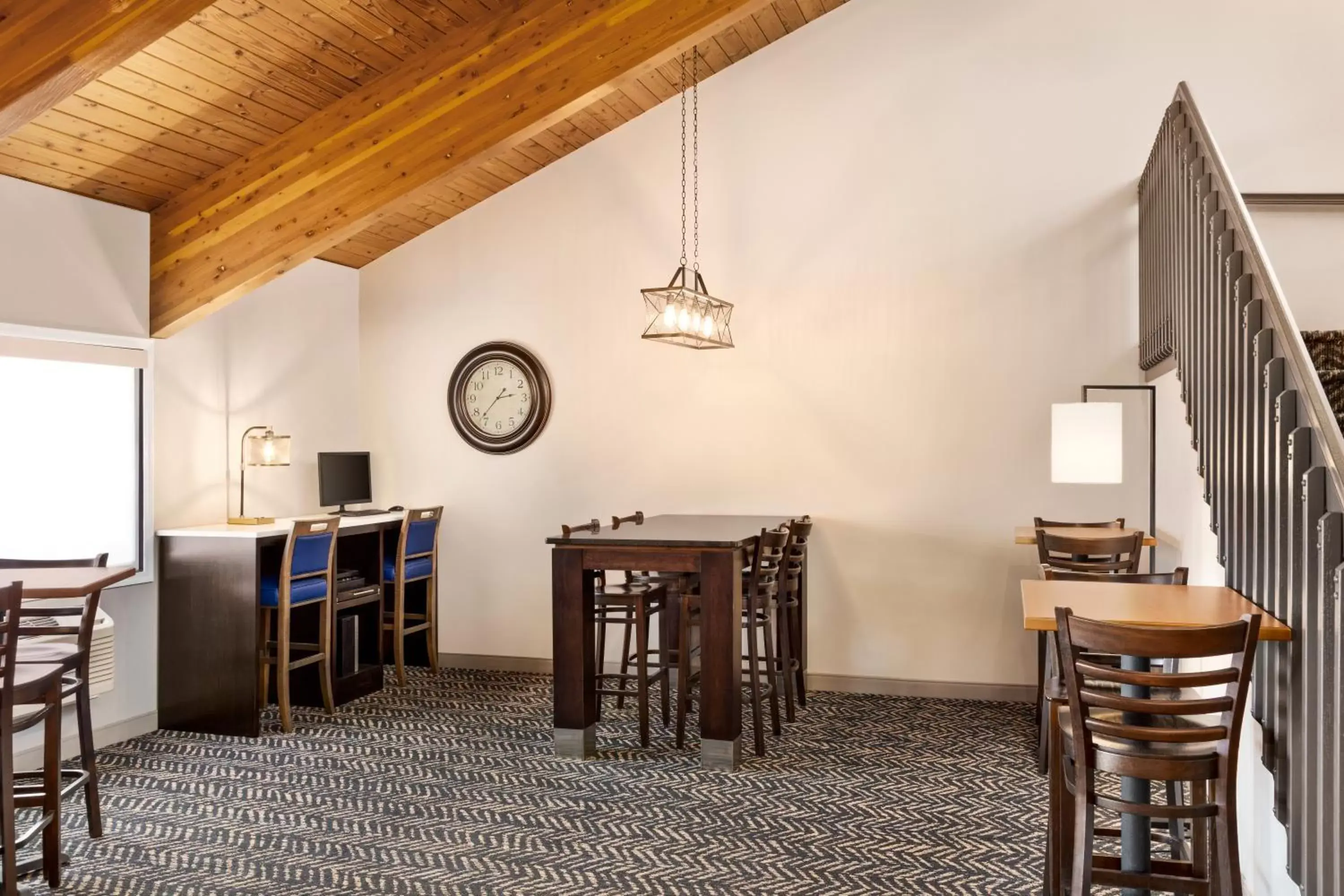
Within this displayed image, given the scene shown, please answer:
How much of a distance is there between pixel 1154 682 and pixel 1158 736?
14 cm

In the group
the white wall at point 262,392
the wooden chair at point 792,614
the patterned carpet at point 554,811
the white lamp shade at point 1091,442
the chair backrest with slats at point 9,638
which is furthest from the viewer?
the white wall at point 262,392

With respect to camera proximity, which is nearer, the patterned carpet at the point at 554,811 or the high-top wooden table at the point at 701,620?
the patterned carpet at the point at 554,811

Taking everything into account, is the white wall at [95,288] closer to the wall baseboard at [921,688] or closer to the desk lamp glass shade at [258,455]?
the desk lamp glass shade at [258,455]

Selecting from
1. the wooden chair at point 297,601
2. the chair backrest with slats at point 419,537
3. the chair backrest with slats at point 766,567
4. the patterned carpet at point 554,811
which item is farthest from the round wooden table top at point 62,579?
the chair backrest with slats at point 766,567

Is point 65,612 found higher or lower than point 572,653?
higher

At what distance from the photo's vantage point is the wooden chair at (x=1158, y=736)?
8.45 feet

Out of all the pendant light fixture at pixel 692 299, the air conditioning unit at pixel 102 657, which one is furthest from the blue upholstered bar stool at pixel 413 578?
the pendant light fixture at pixel 692 299

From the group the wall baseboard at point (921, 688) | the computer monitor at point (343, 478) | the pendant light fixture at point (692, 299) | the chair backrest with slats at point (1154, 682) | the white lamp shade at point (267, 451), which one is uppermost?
the pendant light fixture at point (692, 299)

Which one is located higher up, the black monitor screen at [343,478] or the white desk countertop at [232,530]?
the black monitor screen at [343,478]

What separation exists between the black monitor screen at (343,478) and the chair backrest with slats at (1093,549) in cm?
440

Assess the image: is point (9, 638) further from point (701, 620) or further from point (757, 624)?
point (757, 624)

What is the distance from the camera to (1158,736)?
8.63ft

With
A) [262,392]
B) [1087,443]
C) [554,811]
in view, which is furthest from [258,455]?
[1087,443]

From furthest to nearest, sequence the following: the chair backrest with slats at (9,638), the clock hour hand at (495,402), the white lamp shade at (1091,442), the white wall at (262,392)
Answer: the clock hour hand at (495,402) → the white wall at (262,392) → the white lamp shade at (1091,442) → the chair backrest with slats at (9,638)
